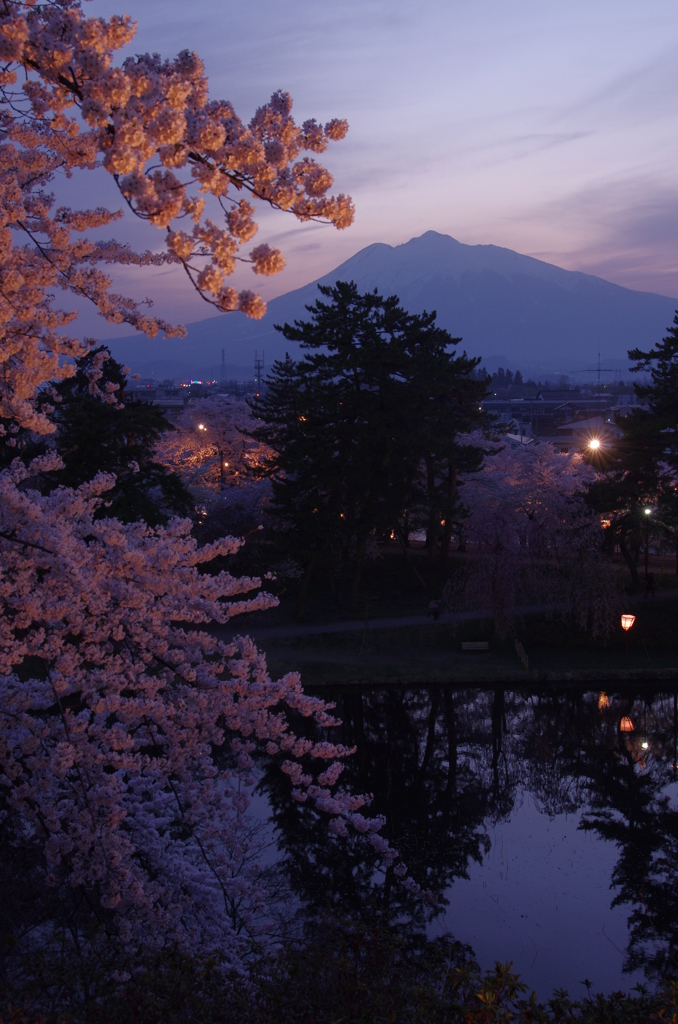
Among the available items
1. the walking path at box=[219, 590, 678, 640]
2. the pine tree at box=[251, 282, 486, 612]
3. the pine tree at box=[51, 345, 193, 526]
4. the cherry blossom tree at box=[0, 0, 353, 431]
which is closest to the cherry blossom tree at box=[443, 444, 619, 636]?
the walking path at box=[219, 590, 678, 640]

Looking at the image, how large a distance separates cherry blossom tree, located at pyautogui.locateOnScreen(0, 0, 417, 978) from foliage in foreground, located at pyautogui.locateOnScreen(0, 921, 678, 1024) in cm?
116

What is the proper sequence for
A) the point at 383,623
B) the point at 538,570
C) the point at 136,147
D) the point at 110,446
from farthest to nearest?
1. the point at 383,623
2. the point at 538,570
3. the point at 110,446
4. the point at 136,147

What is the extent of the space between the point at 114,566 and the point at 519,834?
1059 centimetres

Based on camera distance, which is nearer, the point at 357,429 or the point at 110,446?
the point at 110,446

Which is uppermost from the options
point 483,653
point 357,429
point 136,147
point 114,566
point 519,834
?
point 357,429

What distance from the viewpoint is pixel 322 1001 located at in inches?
169

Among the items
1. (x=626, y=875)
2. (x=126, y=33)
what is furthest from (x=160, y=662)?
(x=626, y=875)

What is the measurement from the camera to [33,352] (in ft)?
14.6

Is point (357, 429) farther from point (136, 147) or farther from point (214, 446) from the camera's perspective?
point (136, 147)

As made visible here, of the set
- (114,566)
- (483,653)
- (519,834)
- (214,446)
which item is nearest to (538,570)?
(483,653)

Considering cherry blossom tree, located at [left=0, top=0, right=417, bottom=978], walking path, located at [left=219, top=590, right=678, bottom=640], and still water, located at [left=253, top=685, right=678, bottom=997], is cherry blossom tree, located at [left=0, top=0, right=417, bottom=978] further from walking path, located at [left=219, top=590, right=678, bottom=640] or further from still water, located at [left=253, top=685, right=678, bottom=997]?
walking path, located at [left=219, top=590, right=678, bottom=640]

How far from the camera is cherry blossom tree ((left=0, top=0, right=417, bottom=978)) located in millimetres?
3162

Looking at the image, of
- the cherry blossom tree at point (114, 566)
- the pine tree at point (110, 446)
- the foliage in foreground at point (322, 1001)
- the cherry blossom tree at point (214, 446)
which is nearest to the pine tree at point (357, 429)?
the pine tree at point (110, 446)

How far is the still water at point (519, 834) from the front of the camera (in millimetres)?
9883
